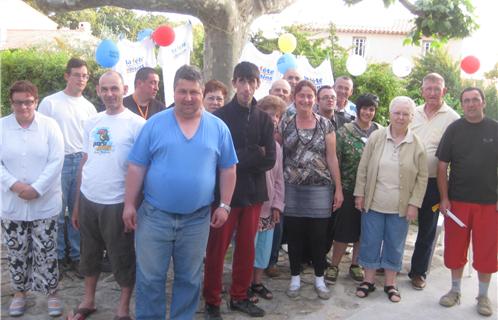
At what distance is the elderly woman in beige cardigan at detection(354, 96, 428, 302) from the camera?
13.7ft

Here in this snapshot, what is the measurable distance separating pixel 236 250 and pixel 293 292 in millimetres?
837

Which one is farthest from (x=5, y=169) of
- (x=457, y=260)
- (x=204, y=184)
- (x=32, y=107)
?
(x=457, y=260)

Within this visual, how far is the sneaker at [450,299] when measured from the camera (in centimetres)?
424

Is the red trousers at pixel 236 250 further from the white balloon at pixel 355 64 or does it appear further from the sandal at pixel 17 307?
the white balloon at pixel 355 64

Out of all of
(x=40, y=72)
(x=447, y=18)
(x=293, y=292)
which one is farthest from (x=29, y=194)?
(x=40, y=72)

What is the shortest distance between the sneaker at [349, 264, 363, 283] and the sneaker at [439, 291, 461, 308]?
78cm

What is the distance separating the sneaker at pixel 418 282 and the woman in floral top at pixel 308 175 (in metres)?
1.00

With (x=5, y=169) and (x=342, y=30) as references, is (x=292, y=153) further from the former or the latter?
(x=342, y=30)

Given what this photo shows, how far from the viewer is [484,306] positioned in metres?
4.14

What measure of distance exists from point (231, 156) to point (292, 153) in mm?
1028

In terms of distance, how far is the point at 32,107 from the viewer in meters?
3.60

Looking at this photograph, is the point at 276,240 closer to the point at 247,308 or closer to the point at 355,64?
the point at 247,308

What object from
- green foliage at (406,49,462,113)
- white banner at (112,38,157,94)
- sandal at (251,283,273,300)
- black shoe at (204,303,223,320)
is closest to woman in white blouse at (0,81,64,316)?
black shoe at (204,303,223,320)

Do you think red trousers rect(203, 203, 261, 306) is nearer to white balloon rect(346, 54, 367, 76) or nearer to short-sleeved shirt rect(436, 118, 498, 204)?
short-sleeved shirt rect(436, 118, 498, 204)
